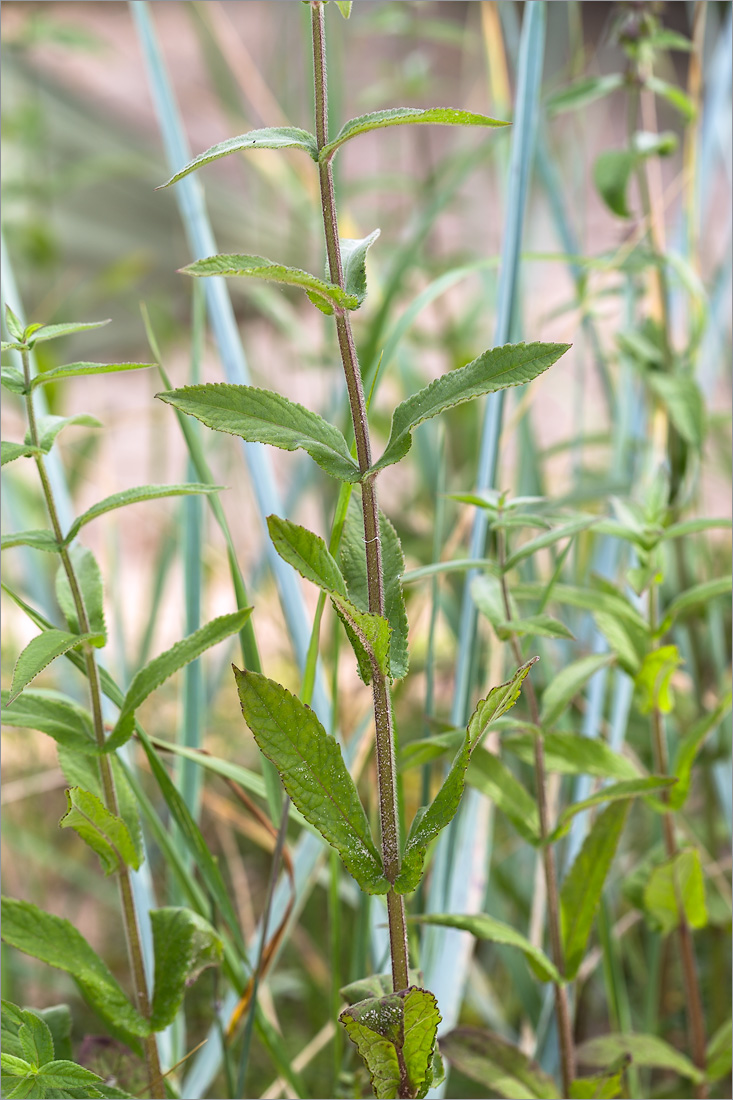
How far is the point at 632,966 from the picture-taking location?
1.83 ft

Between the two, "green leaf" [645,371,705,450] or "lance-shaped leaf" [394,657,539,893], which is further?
"green leaf" [645,371,705,450]

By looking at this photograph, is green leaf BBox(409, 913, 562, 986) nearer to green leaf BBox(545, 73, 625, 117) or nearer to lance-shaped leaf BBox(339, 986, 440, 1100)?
lance-shaped leaf BBox(339, 986, 440, 1100)

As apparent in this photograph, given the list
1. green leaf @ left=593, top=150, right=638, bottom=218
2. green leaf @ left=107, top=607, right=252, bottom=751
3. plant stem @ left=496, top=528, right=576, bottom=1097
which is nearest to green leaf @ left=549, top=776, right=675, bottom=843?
plant stem @ left=496, top=528, right=576, bottom=1097

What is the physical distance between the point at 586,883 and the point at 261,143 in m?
0.25

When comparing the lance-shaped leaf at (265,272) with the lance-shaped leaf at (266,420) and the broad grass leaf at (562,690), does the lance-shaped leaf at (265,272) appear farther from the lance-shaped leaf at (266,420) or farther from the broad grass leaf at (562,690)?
the broad grass leaf at (562,690)

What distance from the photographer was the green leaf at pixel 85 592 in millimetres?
287

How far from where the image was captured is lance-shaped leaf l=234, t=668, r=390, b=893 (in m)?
0.24

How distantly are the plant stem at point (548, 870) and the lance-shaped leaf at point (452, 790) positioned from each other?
0.08 metres

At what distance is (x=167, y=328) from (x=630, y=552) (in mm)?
642

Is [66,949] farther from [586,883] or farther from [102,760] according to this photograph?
[586,883]

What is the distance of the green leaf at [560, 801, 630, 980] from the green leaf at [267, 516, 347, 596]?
0.50 ft

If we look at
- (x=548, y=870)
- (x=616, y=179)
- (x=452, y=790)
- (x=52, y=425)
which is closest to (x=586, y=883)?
(x=548, y=870)

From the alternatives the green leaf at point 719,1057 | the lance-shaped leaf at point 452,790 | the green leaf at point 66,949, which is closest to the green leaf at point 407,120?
the lance-shaped leaf at point 452,790

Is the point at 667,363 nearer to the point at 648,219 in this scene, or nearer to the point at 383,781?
the point at 648,219
